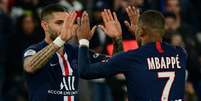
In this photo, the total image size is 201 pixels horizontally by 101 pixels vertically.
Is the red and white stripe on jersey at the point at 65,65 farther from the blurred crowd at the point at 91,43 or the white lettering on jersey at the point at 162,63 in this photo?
the blurred crowd at the point at 91,43

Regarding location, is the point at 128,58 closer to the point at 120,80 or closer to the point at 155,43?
the point at 155,43

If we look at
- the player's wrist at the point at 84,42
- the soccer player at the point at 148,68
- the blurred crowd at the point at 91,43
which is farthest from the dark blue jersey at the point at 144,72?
the blurred crowd at the point at 91,43


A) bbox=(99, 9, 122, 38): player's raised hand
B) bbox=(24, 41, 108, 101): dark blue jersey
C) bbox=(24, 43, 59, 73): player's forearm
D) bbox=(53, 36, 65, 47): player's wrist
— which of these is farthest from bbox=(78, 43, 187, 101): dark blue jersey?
bbox=(24, 41, 108, 101): dark blue jersey

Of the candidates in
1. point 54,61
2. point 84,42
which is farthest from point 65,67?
point 84,42

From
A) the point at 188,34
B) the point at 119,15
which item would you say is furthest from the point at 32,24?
the point at 188,34

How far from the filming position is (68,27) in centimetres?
770

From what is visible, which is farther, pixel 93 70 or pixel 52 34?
pixel 52 34

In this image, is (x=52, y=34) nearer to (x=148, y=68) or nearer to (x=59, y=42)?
(x=59, y=42)

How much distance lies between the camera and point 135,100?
Result: 7.14 meters

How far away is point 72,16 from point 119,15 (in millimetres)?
4749

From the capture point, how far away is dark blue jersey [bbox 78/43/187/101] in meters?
7.13

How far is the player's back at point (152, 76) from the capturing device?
713 cm

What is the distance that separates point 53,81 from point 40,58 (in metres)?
0.39

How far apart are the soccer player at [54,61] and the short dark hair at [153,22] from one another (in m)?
0.52
